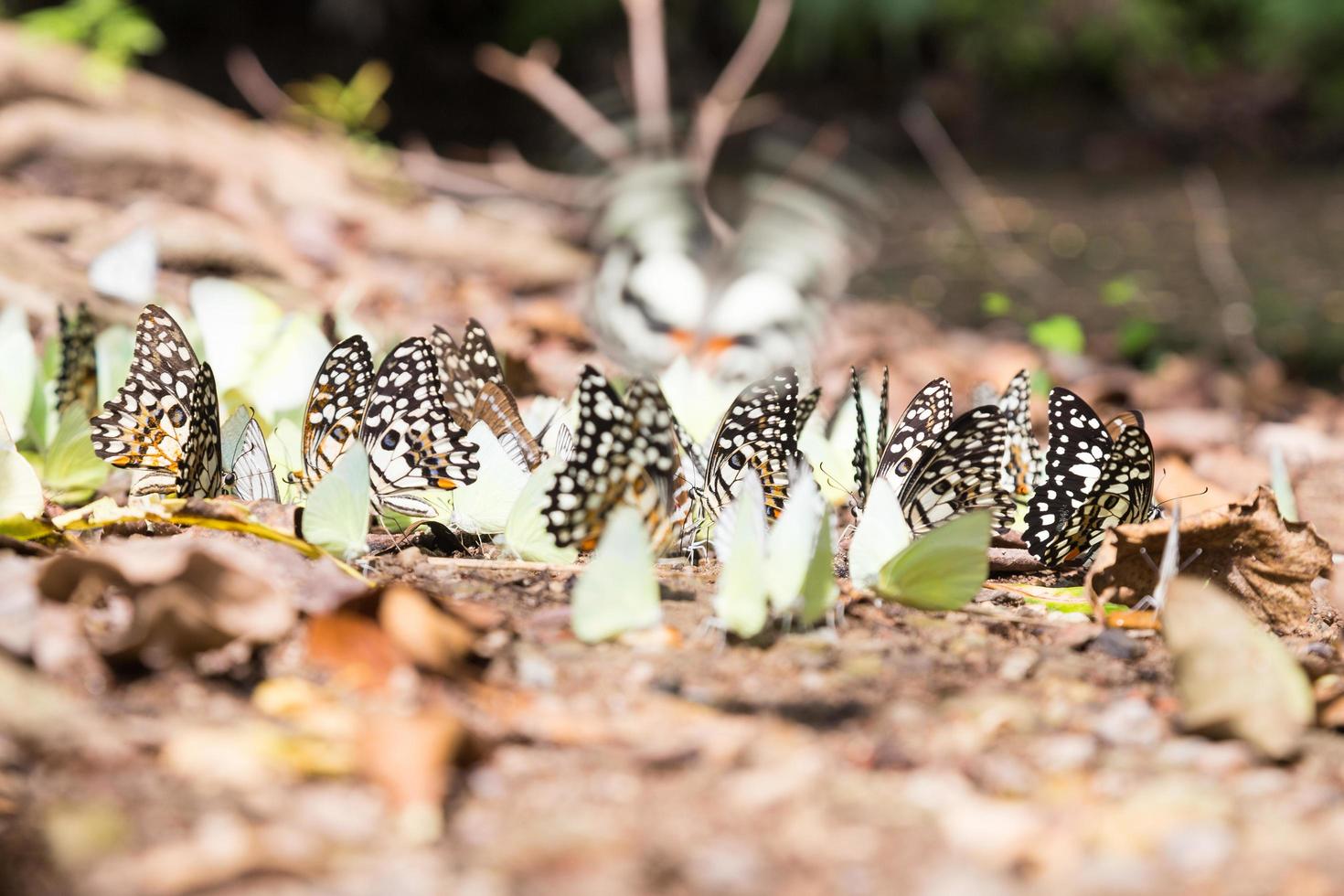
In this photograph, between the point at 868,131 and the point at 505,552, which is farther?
the point at 868,131

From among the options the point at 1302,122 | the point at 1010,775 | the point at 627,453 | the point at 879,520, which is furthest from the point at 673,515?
the point at 1302,122

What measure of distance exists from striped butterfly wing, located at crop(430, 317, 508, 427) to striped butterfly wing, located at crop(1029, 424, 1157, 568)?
74 cm

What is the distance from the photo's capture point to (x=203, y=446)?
4.91ft

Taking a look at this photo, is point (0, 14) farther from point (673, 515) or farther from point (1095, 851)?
point (1095, 851)

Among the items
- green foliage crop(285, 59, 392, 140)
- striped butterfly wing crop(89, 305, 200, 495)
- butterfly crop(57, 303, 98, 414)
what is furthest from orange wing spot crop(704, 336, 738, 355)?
green foliage crop(285, 59, 392, 140)

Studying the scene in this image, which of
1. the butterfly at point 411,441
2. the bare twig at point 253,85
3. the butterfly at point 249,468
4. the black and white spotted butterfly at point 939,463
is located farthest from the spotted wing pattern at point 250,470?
the bare twig at point 253,85

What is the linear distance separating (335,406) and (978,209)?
507 centimetres

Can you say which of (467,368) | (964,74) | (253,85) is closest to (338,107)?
(253,85)

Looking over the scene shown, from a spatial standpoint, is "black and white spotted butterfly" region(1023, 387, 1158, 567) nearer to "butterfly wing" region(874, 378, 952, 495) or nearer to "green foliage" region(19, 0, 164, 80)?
"butterfly wing" region(874, 378, 952, 495)

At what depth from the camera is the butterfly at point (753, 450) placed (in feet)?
5.10

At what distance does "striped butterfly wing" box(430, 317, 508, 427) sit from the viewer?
5.49 feet

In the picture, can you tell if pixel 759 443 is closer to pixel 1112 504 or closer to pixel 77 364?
pixel 1112 504

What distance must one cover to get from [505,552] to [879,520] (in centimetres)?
45

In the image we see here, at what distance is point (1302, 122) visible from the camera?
912 centimetres
